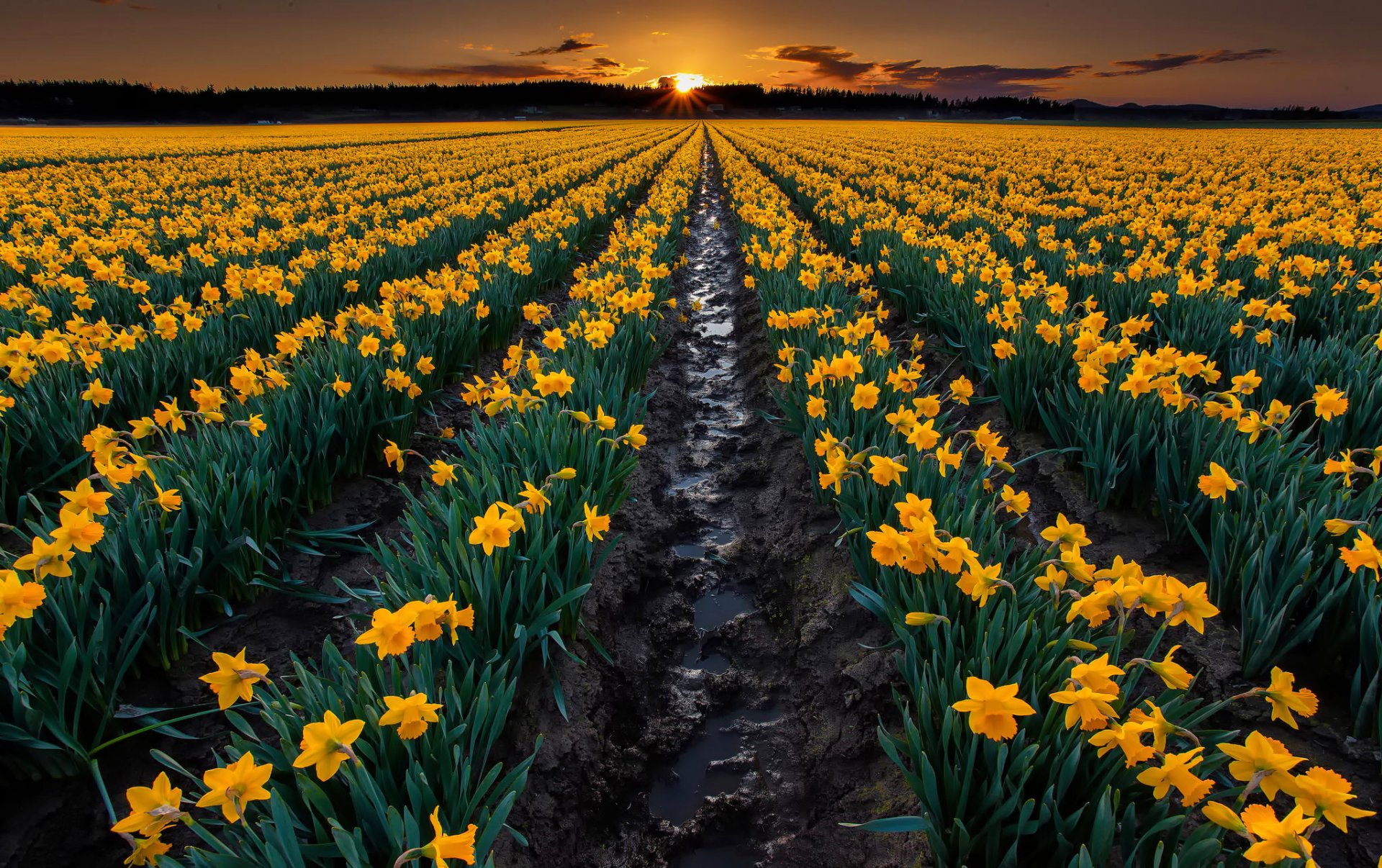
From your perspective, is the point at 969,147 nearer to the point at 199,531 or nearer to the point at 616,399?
the point at 616,399

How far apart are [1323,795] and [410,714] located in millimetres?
1814

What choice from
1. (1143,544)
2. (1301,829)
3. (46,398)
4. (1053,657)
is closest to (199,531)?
(46,398)

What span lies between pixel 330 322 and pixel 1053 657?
6048mm

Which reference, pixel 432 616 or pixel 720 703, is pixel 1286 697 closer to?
pixel 720 703

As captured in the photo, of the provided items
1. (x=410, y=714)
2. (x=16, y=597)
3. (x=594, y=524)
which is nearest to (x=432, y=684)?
(x=410, y=714)

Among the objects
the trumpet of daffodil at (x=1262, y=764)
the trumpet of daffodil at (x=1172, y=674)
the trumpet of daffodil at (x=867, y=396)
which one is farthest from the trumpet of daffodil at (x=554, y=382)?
the trumpet of daffodil at (x=1262, y=764)

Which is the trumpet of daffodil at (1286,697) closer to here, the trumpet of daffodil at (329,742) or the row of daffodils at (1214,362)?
the row of daffodils at (1214,362)

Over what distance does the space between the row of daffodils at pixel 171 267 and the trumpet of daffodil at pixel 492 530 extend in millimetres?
1708

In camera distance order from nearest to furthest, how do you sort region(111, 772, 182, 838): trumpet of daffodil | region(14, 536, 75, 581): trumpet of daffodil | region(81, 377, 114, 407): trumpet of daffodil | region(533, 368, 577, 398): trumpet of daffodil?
region(111, 772, 182, 838): trumpet of daffodil → region(14, 536, 75, 581): trumpet of daffodil → region(81, 377, 114, 407): trumpet of daffodil → region(533, 368, 577, 398): trumpet of daffodil

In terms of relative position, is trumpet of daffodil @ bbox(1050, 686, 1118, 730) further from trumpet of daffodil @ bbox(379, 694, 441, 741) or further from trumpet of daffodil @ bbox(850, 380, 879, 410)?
trumpet of daffodil @ bbox(850, 380, 879, 410)

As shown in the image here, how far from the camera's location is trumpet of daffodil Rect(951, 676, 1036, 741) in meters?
1.40

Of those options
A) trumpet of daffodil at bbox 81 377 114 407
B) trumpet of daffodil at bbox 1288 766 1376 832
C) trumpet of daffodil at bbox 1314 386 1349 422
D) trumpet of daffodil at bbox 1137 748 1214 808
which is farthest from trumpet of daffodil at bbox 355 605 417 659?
trumpet of daffodil at bbox 1314 386 1349 422

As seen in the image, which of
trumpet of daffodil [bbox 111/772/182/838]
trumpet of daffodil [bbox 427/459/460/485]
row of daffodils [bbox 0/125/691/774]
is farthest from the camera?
trumpet of daffodil [bbox 427/459/460/485]

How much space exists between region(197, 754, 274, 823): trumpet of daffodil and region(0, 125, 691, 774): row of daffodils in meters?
0.80
